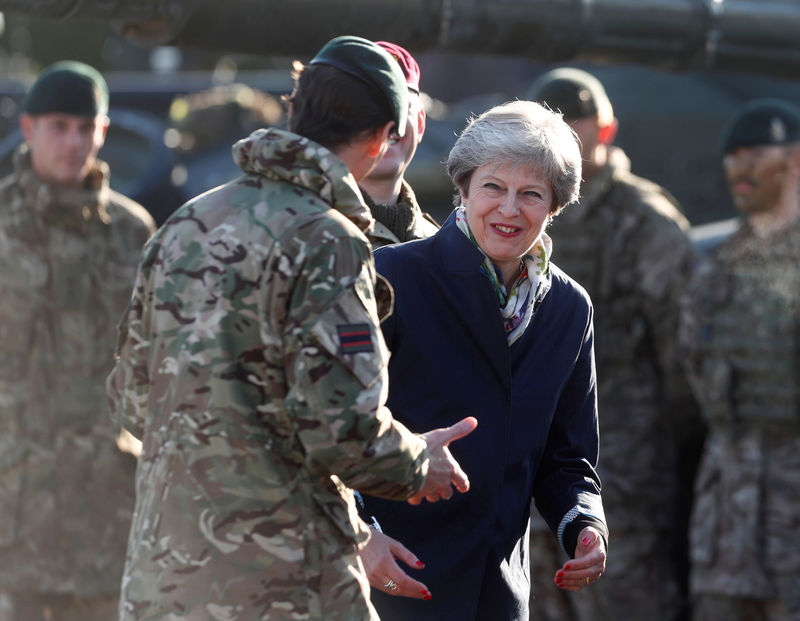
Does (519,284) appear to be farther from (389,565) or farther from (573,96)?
(573,96)

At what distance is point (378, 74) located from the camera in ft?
10.0

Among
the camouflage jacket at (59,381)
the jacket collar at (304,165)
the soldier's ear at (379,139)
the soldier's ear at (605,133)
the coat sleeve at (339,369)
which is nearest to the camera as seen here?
the coat sleeve at (339,369)

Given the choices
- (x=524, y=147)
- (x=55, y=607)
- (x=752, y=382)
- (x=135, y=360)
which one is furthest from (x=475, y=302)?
(x=55, y=607)

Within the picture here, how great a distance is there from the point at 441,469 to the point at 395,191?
1.25m

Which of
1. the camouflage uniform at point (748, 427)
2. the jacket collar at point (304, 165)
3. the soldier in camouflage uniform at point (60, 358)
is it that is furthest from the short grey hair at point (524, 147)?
the soldier in camouflage uniform at point (60, 358)

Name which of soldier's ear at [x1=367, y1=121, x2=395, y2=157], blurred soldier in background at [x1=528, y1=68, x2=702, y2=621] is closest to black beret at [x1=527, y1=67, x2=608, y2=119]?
blurred soldier in background at [x1=528, y1=68, x2=702, y2=621]

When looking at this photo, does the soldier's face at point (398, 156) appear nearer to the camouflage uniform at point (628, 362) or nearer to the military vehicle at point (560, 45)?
the military vehicle at point (560, 45)

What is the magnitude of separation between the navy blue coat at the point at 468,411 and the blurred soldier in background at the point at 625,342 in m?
3.25

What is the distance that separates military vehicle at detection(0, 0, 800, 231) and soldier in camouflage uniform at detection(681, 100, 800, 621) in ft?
1.35

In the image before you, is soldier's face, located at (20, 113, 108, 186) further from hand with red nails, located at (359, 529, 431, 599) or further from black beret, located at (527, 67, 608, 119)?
hand with red nails, located at (359, 529, 431, 599)

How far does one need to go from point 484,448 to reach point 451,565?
0.86ft

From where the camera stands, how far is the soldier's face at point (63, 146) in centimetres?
638

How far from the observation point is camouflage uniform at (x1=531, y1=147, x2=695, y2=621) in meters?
6.84

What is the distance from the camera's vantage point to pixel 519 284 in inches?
144
